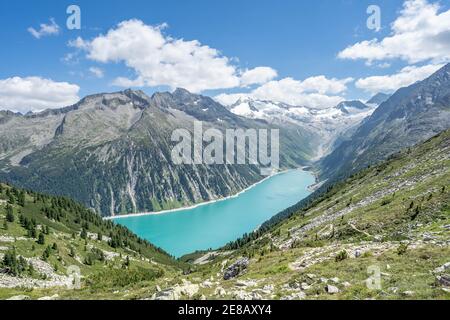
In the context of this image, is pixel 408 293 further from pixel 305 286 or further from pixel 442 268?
pixel 305 286

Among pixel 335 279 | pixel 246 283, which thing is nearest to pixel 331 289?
pixel 335 279

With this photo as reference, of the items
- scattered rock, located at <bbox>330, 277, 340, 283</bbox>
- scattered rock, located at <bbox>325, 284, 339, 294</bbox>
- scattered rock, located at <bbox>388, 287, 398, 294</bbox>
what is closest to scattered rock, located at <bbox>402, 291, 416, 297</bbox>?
scattered rock, located at <bbox>388, 287, 398, 294</bbox>

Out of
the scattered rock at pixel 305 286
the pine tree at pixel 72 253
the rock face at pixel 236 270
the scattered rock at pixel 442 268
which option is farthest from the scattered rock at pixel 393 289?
the pine tree at pixel 72 253

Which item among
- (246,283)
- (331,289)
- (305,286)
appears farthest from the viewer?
(246,283)

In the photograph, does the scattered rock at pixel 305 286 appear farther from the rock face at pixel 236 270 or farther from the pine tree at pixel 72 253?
the pine tree at pixel 72 253

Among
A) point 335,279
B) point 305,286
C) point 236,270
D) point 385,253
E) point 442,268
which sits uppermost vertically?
point 385,253

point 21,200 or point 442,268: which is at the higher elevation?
point 21,200

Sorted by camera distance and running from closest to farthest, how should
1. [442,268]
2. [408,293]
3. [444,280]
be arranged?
[408,293] < [444,280] < [442,268]

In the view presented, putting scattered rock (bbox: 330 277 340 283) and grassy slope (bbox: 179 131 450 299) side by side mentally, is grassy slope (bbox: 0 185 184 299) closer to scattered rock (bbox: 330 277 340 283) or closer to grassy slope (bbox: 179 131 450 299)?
grassy slope (bbox: 179 131 450 299)
